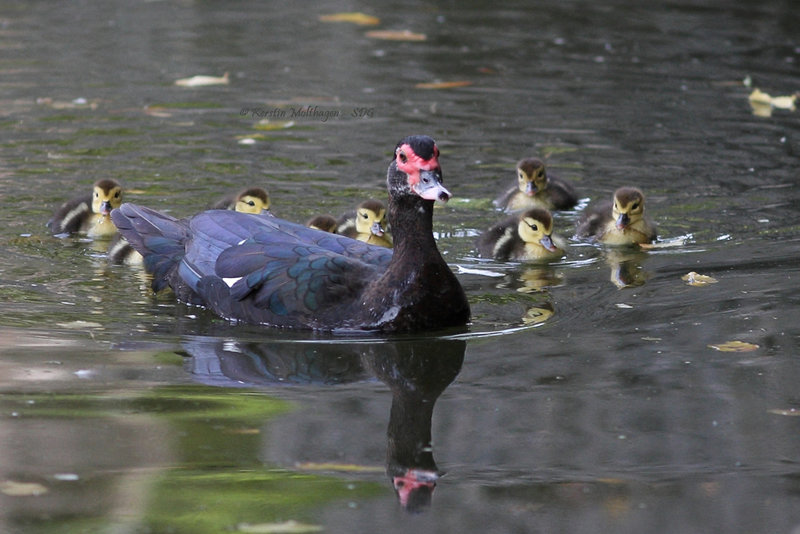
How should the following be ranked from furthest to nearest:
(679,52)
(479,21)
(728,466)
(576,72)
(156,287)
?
(479,21) < (679,52) < (576,72) < (156,287) < (728,466)

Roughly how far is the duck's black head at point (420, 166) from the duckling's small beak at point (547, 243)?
1.87m

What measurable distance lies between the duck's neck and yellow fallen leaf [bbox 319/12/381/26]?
8.84 metres

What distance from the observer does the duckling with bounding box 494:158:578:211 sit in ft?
28.4

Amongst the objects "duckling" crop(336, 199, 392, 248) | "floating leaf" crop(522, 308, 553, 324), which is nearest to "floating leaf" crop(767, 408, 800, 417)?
"floating leaf" crop(522, 308, 553, 324)

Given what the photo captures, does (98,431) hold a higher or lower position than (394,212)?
lower

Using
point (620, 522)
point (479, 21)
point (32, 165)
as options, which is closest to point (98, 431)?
point (620, 522)

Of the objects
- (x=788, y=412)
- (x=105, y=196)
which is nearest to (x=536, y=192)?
(x=105, y=196)

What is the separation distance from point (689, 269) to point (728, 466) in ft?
9.40

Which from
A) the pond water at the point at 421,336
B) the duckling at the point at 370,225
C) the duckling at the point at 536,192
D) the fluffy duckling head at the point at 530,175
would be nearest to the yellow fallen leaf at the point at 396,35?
the pond water at the point at 421,336

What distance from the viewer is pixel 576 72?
40.7 feet

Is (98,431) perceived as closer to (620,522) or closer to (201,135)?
(620,522)

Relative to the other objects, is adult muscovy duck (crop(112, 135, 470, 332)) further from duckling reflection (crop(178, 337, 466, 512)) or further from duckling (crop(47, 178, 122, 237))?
duckling (crop(47, 178, 122, 237))

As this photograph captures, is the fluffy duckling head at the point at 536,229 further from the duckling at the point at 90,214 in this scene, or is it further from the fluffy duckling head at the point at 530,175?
the duckling at the point at 90,214

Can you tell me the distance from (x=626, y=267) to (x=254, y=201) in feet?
7.30
